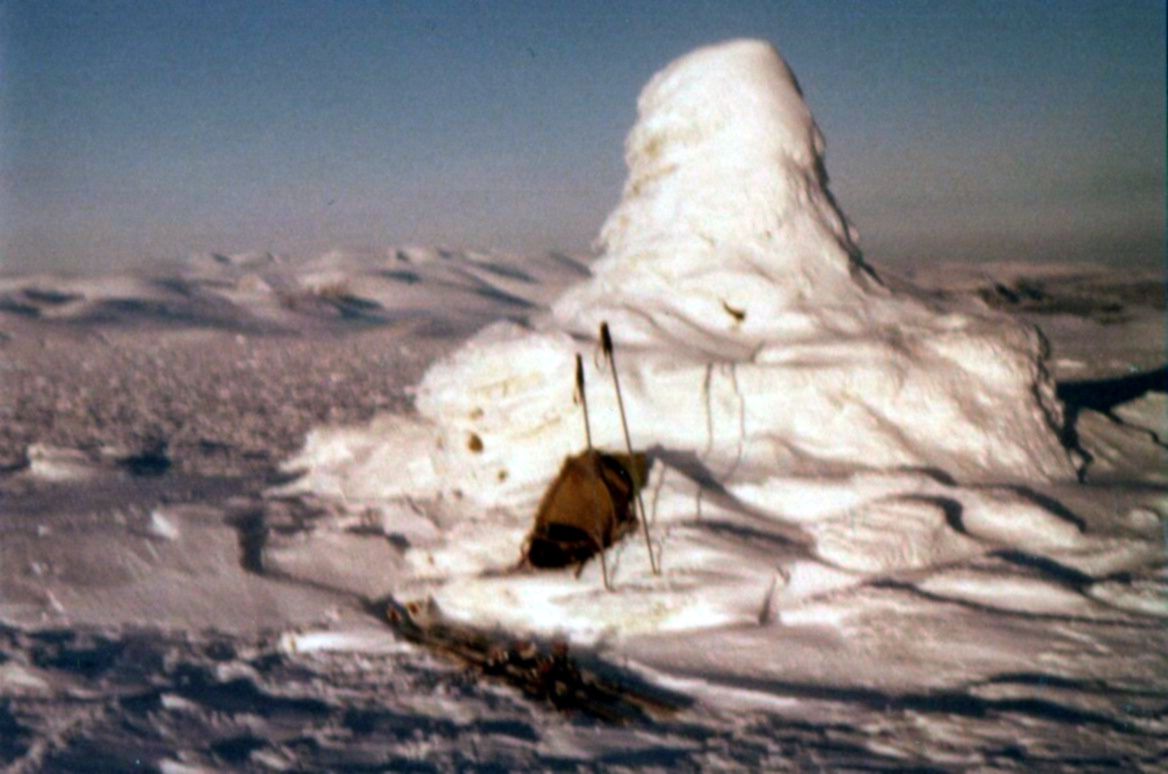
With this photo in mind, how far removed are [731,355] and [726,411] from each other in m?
0.55

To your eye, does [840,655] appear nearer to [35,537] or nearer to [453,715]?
[453,715]

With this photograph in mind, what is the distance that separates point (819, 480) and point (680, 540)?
41.4 inches

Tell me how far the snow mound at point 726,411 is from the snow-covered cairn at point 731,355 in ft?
0.05

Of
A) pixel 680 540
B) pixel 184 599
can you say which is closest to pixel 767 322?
pixel 680 540

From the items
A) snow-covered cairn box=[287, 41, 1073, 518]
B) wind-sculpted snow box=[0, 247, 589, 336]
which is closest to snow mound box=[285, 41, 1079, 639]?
snow-covered cairn box=[287, 41, 1073, 518]

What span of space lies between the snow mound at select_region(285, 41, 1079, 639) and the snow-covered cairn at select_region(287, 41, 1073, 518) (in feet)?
0.05

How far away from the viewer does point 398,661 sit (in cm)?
446

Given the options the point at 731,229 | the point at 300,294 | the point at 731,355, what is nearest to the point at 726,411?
the point at 731,355

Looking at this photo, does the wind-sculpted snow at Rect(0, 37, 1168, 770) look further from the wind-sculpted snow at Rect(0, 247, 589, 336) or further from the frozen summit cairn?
the wind-sculpted snow at Rect(0, 247, 589, 336)

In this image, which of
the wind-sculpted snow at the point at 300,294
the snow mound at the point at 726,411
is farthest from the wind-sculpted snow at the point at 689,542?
the wind-sculpted snow at the point at 300,294

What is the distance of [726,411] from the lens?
6.34 m

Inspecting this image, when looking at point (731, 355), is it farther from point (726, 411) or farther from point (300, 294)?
point (300, 294)

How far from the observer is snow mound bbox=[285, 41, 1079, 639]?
503 cm

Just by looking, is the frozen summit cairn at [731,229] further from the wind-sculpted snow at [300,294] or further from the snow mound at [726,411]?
the wind-sculpted snow at [300,294]
